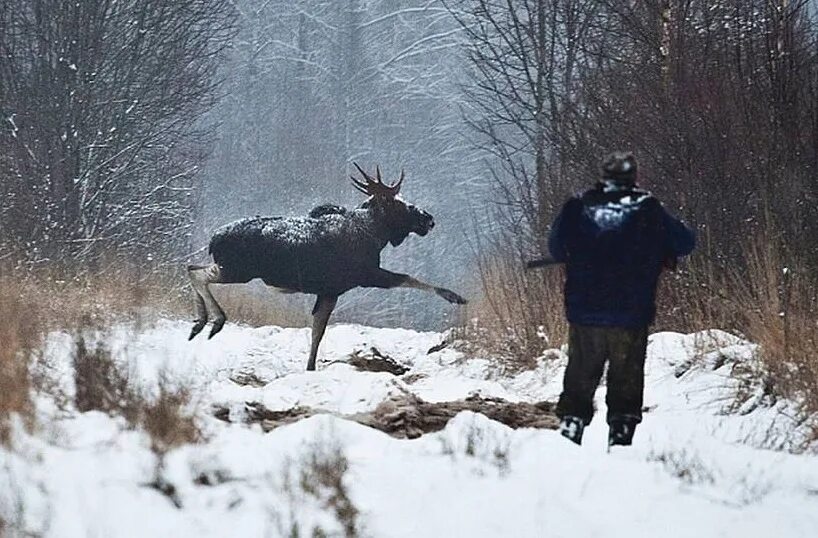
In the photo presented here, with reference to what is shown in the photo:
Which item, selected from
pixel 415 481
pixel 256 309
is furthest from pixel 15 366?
pixel 256 309

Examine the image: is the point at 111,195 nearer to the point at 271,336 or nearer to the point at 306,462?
the point at 271,336

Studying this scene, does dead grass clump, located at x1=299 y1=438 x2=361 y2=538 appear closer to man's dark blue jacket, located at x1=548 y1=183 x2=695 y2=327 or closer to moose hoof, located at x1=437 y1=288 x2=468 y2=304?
man's dark blue jacket, located at x1=548 y1=183 x2=695 y2=327

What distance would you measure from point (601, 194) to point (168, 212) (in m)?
18.2

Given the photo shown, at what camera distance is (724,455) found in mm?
6223

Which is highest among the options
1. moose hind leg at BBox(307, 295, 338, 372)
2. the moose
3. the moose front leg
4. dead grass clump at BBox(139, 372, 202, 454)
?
the moose

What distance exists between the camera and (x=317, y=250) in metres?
11.8

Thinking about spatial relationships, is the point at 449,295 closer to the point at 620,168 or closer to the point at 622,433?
the point at 622,433

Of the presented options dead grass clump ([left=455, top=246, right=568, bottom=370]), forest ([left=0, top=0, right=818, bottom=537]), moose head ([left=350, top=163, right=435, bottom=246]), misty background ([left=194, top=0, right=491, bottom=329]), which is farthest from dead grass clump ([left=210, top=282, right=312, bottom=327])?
misty background ([left=194, top=0, right=491, bottom=329])

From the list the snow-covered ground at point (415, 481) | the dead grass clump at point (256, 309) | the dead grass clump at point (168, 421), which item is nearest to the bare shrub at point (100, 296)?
the dead grass clump at point (256, 309)

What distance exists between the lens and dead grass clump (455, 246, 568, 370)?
39.2 feet

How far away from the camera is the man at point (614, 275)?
6113 millimetres

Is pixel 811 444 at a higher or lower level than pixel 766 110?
lower

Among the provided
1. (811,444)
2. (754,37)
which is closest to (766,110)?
(754,37)

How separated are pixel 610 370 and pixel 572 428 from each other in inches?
14.7
